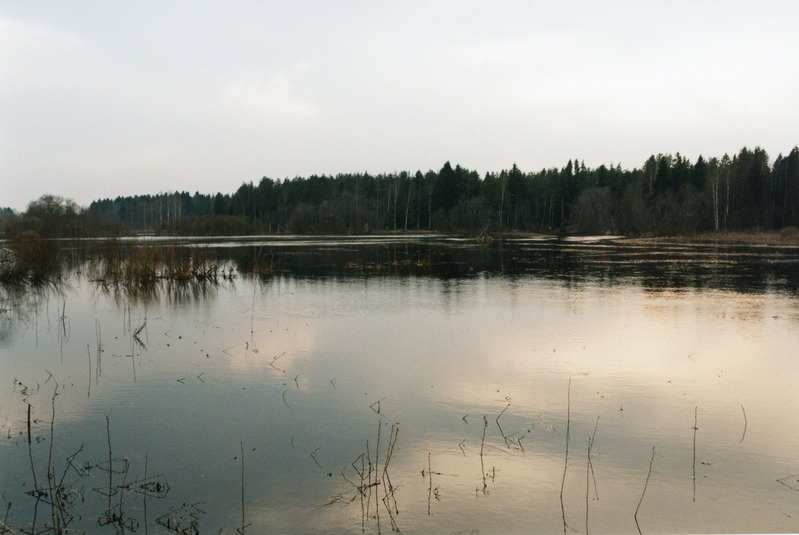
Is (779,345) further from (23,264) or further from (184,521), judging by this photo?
(23,264)

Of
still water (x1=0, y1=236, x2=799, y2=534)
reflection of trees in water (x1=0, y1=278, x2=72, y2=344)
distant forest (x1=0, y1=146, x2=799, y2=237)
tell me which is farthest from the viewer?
distant forest (x1=0, y1=146, x2=799, y2=237)

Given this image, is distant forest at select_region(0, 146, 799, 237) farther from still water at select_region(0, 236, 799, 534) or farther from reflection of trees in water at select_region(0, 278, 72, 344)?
still water at select_region(0, 236, 799, 534)

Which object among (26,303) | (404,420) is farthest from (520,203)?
(404,420)

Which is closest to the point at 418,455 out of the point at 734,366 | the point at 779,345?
the point at 734,366

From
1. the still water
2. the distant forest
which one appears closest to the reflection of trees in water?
the still water

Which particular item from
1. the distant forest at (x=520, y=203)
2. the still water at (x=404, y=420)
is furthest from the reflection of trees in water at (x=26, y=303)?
the distant forest at (x=520, y=203)

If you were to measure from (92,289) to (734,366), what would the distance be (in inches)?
795

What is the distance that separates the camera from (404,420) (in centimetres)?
766

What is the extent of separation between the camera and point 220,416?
7.84 meters

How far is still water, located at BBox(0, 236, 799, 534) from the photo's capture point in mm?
5461

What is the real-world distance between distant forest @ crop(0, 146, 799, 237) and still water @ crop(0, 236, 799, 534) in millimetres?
41350

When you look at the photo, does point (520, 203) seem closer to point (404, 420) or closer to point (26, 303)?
point (26, 303)

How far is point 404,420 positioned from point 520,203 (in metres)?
87.2

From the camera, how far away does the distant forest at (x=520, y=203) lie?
66938 mm
